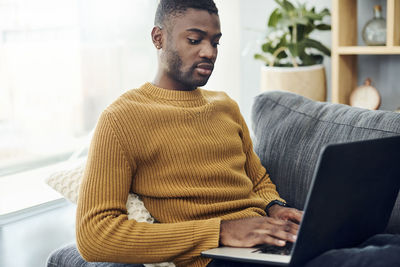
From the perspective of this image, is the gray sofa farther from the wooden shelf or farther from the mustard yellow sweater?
the wooden shelf

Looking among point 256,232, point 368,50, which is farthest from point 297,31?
point 256,232

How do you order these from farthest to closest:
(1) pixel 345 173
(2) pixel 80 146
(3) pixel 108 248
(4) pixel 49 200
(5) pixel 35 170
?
(2) pixel 80 146
(5) pixel 35 170
(4) pixel 49 200
(3) pixel 108 248
(1) pixel 345 173

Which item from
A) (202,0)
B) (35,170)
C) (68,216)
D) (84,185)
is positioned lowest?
(68,216)

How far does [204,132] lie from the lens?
4.20ft

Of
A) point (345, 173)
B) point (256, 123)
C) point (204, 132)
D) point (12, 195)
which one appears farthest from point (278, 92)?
point (12, 195)

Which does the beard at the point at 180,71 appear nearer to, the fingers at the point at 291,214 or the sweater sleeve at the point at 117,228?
the sweater sleeve at the point at 117,228

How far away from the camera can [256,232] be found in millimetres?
1071

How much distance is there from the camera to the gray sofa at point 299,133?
4.40 feet

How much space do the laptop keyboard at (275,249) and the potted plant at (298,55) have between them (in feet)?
4.42

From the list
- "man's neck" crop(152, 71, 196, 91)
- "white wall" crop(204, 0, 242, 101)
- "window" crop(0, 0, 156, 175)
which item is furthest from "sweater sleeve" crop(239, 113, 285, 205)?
"white wall" crop(204, 0, 242, 101)

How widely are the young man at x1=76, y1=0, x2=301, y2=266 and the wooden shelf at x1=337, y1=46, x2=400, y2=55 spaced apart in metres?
0.96

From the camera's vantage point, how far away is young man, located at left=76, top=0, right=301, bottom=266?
1.07 meters

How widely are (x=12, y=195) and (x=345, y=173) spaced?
1679 mm

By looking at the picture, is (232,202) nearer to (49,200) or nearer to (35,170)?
(49,200)
